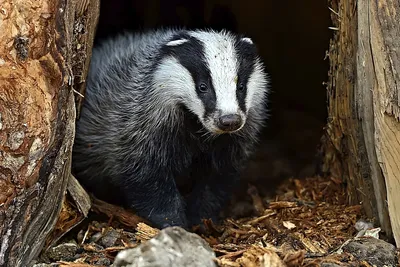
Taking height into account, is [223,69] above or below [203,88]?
above

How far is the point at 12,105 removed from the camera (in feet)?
11.7

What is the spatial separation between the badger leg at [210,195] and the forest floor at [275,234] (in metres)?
0.17

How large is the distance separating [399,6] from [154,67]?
1835mm

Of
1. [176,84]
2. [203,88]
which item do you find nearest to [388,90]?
[203,88]

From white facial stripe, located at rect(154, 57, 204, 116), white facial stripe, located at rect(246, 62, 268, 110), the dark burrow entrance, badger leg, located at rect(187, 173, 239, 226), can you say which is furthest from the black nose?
the dark burrow entrance

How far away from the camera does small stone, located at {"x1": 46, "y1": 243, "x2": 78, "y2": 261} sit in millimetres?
4102

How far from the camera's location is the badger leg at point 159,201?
16.1 feet

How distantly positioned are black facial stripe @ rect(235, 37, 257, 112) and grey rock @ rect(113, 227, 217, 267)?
1.39 metres

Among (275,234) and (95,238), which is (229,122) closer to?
(275,234)

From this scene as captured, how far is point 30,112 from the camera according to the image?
359cm

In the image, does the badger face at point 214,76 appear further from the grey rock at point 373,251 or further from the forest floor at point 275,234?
the grey rock at point 373,251

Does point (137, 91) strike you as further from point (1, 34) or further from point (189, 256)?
point (189, 256)

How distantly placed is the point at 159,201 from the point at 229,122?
0.98 meters

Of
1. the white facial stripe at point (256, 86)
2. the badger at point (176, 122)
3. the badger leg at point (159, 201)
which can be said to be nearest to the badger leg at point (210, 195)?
the badger at point (176, 122)
